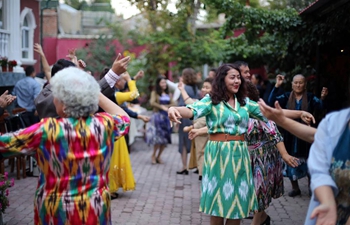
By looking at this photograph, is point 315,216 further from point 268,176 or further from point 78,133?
point 268,176

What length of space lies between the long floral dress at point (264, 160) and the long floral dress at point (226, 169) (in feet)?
3.00

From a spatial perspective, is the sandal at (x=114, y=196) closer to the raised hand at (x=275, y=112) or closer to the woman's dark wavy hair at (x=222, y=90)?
the woman's dark wavy hair at (x=222, y=90)

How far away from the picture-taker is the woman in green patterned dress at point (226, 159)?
5.19 metres

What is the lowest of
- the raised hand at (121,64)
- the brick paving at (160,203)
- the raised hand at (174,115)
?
the brick paving at (160,203)

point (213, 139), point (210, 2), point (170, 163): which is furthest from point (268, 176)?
point (170, 163)

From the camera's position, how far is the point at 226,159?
524cm

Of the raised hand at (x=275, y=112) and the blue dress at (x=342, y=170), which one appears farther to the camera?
the raised hand at (x=275, y=112)

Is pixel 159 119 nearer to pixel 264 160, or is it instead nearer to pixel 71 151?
pixel 264 160

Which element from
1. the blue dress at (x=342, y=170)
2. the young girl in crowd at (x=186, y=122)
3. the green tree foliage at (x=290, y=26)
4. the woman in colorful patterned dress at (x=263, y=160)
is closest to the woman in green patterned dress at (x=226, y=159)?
the woman in colorful patterned dress at (x=263, y=160)

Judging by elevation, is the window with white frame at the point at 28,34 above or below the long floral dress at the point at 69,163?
above

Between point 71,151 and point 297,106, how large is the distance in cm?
546

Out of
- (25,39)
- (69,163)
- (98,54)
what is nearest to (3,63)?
(25,39)

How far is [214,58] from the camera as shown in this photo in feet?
55.8

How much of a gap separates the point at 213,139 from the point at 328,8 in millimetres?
4416
